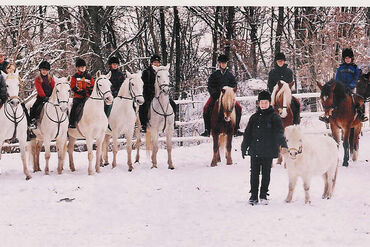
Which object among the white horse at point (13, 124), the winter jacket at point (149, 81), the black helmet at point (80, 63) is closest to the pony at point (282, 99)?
the winter jacket at point (149, 81)

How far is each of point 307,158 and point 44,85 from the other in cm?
447

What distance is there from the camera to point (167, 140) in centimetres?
888

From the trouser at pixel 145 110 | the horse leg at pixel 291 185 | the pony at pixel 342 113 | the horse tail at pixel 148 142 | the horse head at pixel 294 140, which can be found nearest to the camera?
the horse head at pixel 294 140

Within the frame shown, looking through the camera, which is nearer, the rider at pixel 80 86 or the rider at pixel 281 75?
the rider at pixel 281 75

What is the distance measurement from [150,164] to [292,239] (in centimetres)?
407

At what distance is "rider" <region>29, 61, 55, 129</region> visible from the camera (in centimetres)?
838

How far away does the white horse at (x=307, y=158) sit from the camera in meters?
6.17

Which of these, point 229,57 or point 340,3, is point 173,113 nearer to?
point 229,57

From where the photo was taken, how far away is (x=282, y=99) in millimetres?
8062

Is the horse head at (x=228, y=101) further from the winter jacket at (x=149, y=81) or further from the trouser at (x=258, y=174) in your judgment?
the trouser at (x=258, y=174)

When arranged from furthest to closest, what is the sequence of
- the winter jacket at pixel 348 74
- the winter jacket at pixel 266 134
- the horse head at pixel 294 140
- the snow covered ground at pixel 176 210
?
1. the winter jacket at pixel 348 74
2. the winter jacket at pixel 266 134
3. the horse head at pixel 294 140
4. the snow covered ground at pixel 176 210

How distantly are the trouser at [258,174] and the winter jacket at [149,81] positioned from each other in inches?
114

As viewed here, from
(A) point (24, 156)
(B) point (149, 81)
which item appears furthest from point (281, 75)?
(A) point (24, 156)

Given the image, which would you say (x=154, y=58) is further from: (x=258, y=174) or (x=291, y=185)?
(x=291, y=185)
